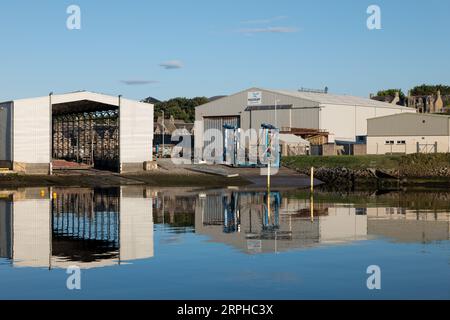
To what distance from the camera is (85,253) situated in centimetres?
2339

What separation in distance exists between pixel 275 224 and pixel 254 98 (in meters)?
72.0

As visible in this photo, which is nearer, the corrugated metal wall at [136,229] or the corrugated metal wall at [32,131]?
the corrugated metal wall at [136,229]

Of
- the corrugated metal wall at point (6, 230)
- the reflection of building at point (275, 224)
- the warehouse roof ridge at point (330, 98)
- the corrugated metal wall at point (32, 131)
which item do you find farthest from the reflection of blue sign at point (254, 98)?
the corrugated metal wall at point (6, 230)

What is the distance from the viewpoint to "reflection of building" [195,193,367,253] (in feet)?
88.2

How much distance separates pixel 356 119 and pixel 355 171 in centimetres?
2894

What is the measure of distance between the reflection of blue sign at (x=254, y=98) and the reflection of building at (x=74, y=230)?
183ft

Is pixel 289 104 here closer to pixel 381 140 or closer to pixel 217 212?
pixel 381 140

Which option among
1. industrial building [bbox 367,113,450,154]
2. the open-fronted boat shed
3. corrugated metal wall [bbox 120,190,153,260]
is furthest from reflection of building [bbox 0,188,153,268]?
industrial building [bbox 367,113,450,154]

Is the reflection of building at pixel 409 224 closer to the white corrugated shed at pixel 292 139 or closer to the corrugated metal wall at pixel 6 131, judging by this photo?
the corrugated metal wall at pixel 6 131

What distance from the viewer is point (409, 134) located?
8625 cm

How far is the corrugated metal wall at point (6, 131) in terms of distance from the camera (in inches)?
2689

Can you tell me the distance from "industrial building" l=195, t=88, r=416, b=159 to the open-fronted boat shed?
54.3 feet

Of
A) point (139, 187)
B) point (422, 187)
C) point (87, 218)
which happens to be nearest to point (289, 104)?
point (422, 187)

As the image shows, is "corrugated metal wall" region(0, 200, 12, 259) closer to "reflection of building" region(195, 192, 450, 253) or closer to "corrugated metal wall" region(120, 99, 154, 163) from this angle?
"reflection of building" region(195, 192, 450, 253)
